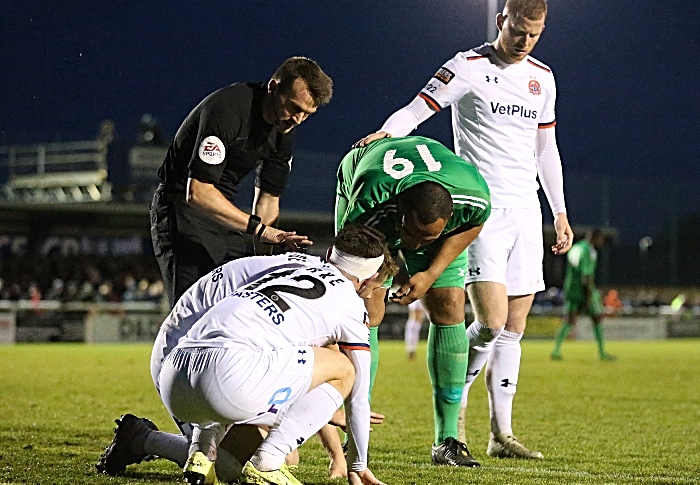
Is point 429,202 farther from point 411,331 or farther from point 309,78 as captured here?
point 411,331

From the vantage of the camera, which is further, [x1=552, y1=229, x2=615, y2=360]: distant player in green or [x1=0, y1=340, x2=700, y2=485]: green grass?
[x1=552, y1=229, x2=615, y2=360]: distant player in green

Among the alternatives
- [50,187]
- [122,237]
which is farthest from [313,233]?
[50,187]

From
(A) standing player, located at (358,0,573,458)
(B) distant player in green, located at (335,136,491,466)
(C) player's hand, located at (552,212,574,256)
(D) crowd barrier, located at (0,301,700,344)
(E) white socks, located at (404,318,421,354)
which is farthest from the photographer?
(D) crowd barrier, located at (0,301,700,344)

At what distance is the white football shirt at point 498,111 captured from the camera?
21.9 feet

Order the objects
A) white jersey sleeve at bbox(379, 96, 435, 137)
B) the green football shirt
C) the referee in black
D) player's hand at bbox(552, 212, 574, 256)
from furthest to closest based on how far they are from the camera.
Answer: the green football shirt → player's hand at bbox(552, 212, 574, 256) → white jersey sleeve at bbox(379, 96, 435, 137) → the referee in black

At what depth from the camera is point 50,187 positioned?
1259 inches

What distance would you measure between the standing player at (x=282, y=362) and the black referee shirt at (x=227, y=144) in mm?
1308

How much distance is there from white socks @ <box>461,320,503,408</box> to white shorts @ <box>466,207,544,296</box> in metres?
0.31

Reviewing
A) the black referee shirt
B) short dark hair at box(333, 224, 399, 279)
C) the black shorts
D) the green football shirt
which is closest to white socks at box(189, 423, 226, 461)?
short dark hair at box(333, 224, 399, 279)

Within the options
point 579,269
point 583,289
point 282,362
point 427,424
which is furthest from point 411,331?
point 282,362

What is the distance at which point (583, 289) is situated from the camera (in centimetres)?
1938

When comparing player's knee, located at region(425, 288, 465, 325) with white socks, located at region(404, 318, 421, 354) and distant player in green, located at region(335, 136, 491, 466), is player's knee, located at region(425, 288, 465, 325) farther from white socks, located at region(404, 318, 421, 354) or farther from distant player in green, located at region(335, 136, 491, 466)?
white socks, located at region(404, 318, 421, 354)

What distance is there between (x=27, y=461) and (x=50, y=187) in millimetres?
27477

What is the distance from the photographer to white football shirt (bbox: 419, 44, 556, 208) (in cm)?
666
